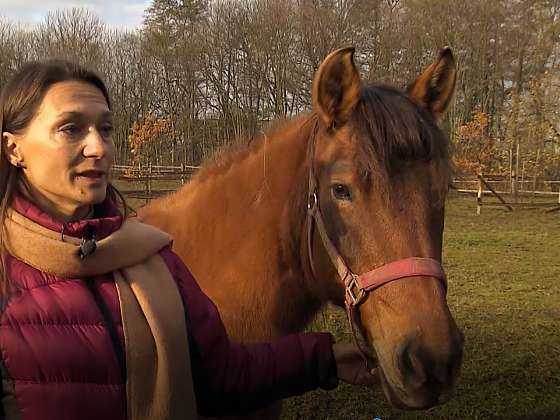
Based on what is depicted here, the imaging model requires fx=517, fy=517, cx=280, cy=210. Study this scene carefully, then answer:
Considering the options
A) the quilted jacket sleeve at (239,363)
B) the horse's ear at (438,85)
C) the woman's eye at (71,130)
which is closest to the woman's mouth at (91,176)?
the woman's eye at (71,130)

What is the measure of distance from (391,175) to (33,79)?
45.8 inches

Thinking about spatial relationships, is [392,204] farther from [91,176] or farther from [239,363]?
[91,176]

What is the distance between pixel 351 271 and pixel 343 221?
0.18 meters

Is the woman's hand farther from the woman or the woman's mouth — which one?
the woman's mouth

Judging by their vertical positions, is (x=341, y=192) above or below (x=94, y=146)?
below

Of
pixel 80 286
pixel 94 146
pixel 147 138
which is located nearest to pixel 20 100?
pixel 94 146

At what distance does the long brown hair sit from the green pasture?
70.4 inches

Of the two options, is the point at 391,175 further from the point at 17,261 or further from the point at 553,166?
the point at 553,166

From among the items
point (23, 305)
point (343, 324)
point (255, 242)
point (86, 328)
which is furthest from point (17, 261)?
point (343, 324)

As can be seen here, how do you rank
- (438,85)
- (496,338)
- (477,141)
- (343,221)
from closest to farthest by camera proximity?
(343,221) → (438,85) → (496,338) → (477,141)

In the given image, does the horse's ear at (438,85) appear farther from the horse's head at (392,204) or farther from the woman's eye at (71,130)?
the woman's eye at (71,130)

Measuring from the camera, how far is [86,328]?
1293 millimetres

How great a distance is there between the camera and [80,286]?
1.32 metres

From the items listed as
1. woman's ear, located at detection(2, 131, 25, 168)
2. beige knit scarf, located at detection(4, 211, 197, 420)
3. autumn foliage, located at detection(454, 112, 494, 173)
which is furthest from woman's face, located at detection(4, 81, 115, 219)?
autumn foliage, located at detection(454, 112, 494, 173)
